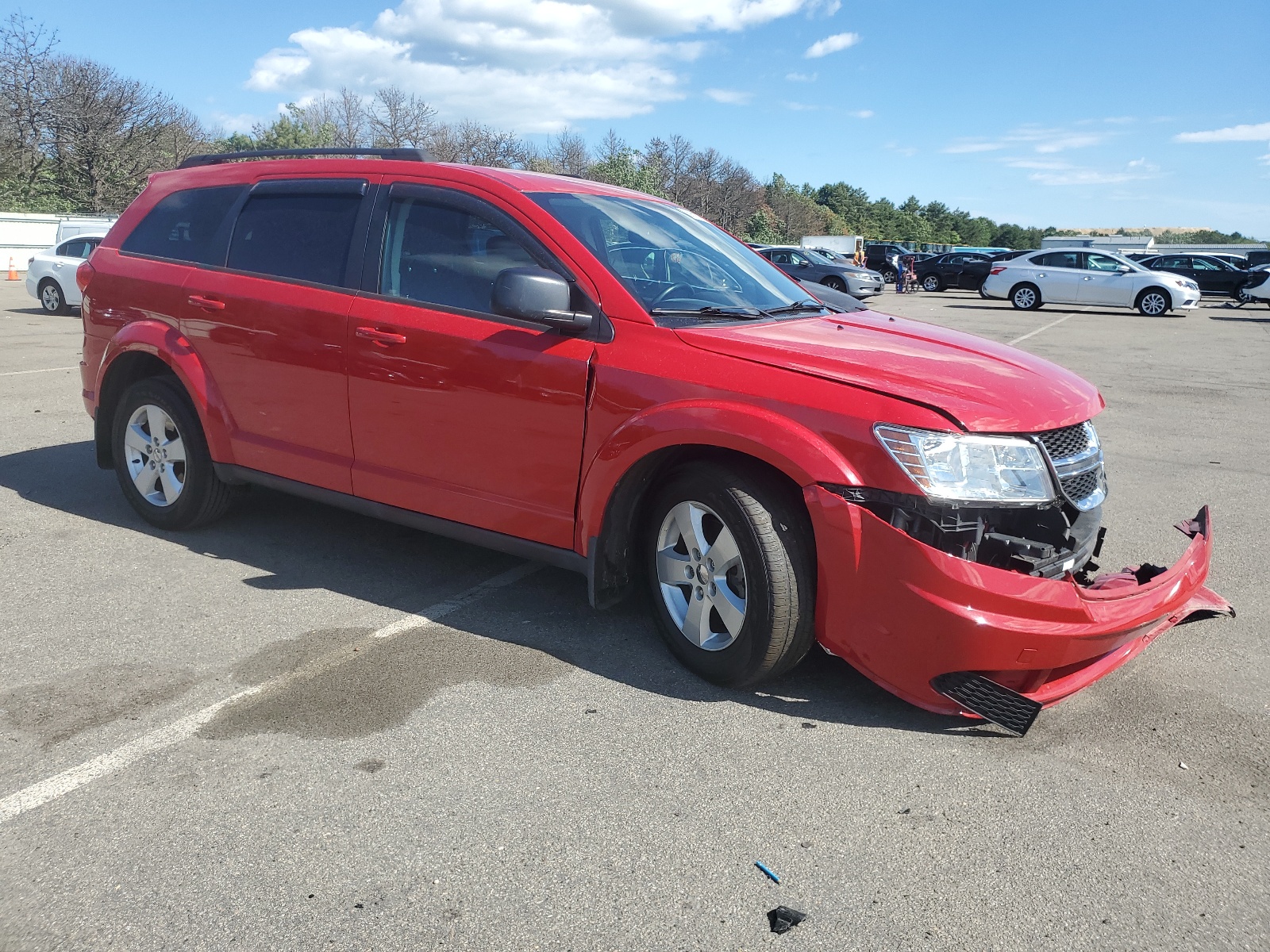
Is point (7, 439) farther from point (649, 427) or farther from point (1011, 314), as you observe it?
point (1011, 314)

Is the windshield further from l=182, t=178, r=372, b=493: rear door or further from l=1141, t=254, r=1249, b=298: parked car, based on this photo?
l=1141, t=254, r=1249, b=298: parked car

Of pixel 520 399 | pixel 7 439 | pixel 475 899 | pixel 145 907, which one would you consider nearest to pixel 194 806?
pixel 145 907

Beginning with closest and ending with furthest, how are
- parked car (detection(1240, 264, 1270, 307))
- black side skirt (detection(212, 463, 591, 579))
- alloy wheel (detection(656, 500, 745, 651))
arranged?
alloy wheel (detection(656, 500, 745, 651)) < black side skirt (detection(212, 463, 591, 579)) < parked car (detection(1240, 264, 1270, 307))

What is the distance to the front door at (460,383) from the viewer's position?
13.4ft

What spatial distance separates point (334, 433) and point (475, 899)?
2.66m

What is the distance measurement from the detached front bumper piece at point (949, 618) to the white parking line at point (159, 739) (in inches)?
70.6

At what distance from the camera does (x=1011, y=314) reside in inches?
1036

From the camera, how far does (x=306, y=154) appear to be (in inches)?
209

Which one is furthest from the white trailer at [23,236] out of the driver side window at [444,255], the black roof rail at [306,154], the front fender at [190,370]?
the driver side window at [444,255]

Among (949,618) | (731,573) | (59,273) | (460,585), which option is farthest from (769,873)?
(59,273)

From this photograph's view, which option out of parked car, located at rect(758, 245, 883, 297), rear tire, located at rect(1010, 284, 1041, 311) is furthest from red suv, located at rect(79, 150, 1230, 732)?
rear tire, located at rect(1010, 284, 1041, 311)

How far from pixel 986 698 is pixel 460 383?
7.53 ft

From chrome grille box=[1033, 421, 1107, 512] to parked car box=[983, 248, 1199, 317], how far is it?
24.9 meters

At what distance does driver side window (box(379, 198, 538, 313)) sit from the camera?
14.2 ft
